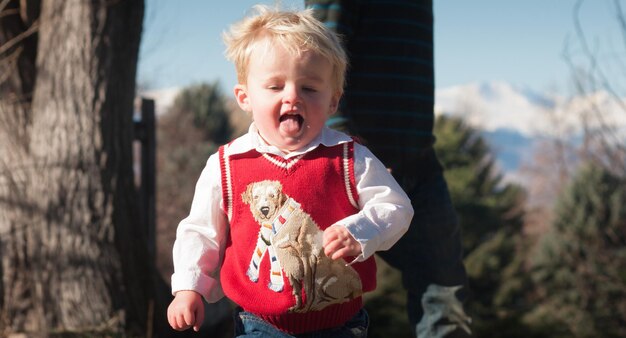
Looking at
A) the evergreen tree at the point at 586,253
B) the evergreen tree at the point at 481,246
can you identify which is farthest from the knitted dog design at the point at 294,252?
the evergreen tree at the point at 586,253

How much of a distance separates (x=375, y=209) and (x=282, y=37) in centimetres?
42

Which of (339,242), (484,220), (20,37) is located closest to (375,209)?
(339,242)

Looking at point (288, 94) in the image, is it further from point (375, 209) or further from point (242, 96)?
point (375, 209)

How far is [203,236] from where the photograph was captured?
71.8 inches

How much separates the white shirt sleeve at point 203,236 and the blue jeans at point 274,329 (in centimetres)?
10

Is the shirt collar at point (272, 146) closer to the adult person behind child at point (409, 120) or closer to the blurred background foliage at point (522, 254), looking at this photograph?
the adult person behind child at point (409, 120)

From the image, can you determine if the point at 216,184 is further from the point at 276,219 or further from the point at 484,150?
the point at 484,150

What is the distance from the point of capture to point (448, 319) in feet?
8.59

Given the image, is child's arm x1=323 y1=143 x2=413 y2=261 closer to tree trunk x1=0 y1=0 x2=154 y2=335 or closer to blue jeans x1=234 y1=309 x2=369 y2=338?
blue jeans x1=234 y1=309 x2=369 y2=338

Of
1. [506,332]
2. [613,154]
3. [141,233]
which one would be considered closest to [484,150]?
[613,154]

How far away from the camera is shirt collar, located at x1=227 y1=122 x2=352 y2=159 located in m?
1.80

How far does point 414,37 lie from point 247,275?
1.09 m

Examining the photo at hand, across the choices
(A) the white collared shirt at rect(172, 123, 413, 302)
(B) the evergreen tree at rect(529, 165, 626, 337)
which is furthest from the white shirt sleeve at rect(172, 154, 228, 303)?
(B) the evergreen tree at rect(529, 165, 626, 337)

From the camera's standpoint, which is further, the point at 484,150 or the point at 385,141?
the point at 484,150
